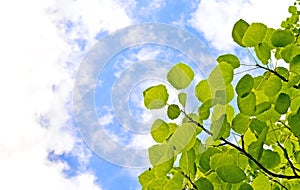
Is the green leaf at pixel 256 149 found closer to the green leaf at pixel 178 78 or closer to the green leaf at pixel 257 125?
the green leaf at pixel 257 125

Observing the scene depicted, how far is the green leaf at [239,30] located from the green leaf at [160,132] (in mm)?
554

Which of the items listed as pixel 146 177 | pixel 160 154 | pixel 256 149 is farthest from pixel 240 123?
pixel 146 177

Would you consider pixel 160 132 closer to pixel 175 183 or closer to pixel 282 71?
pixel 175 183

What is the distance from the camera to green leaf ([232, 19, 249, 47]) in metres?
2.01

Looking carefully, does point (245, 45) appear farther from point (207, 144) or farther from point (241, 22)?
point (207, 144)

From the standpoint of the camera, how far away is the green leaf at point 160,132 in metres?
1.93

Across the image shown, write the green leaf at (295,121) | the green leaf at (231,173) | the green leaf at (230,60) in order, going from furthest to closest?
the green leaf at (230,60) < the green leaf at (295,121) < the green leaf at (231,173)

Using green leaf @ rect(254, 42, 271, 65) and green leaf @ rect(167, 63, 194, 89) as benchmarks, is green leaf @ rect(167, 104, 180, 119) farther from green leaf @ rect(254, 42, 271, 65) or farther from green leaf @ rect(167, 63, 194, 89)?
green leaf @ rect(254, 42, 271, 65)

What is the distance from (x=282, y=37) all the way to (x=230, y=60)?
0.88ft

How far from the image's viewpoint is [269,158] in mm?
1902

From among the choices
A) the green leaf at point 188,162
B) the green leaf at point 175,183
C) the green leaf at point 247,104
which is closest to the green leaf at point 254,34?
the green leaf at point 247,104

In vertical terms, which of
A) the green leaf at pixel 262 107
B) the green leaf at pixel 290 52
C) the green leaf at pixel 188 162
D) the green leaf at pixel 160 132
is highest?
the green leaf at pixel 290 52

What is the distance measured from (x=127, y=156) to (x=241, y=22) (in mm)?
984

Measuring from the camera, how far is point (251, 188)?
5.90 ft
